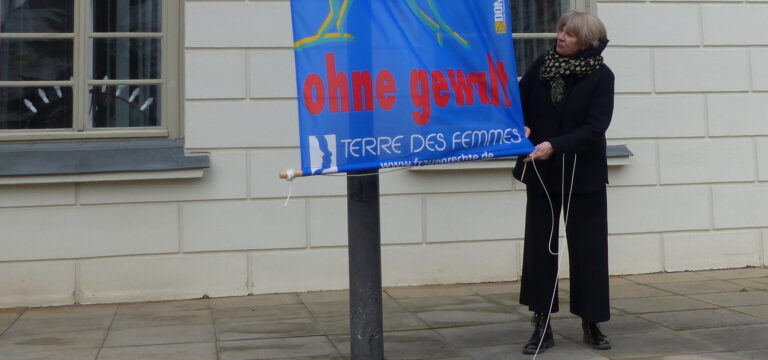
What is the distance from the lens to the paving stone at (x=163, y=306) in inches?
237

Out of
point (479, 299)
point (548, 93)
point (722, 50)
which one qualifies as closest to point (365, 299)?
point (548, 93)

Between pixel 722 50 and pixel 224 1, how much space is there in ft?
14.6

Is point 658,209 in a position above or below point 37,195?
below

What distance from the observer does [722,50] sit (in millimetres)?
7184

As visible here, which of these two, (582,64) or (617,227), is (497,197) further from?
(582,64)

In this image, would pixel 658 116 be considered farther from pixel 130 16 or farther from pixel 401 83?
pixel 130 16

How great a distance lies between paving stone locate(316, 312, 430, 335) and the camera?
523 cm

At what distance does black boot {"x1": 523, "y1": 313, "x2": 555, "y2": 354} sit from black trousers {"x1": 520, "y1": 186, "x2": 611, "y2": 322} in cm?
7

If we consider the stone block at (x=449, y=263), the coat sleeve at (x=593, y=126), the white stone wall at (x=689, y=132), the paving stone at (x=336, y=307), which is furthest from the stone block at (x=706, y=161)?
the coat sleeve at (x=593, y=126)

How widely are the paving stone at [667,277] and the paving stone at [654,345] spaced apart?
1.87 meters

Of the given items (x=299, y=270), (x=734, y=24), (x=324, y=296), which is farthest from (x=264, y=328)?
(x=734, y=24)

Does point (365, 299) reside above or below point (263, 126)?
below

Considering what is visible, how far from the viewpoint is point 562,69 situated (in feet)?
14.6

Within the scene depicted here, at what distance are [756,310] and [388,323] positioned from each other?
2.61 meters
